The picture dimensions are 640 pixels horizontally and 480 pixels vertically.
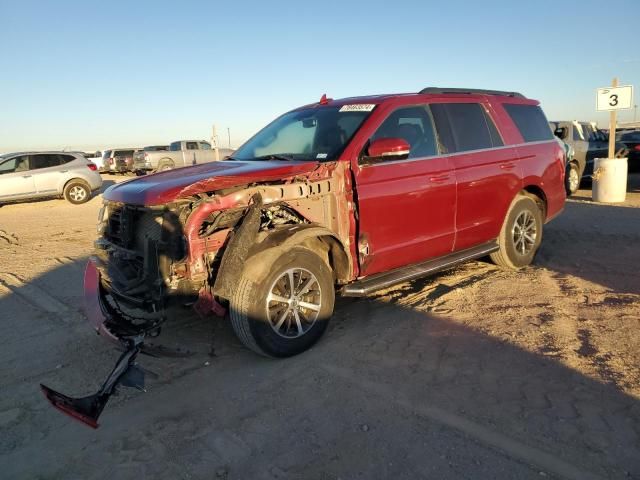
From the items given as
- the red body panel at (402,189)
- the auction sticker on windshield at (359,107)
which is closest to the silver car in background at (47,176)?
the red body panel at (402,189)

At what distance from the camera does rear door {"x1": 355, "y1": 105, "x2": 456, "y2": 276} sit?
14.7ft

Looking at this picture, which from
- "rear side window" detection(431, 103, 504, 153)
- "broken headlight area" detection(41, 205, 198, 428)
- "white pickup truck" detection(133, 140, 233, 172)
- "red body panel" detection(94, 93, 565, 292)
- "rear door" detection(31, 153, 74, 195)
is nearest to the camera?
"broken headlight area" detection(41, 205, 198, 428)

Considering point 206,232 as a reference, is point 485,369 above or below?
below

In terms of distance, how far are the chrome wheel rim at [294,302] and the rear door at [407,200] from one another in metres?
0.61

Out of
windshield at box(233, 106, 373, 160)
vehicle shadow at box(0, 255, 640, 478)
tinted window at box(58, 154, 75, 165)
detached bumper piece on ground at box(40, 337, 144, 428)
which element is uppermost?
tinted window at box(58, 154, 75, 165)

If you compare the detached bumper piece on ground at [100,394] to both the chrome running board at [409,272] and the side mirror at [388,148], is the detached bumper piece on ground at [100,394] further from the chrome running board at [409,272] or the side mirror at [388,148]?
the side mirror at [388,148]

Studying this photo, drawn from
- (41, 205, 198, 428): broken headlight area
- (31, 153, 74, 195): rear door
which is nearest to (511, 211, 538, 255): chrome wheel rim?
(41, 205, 198, 428): broken headlight area

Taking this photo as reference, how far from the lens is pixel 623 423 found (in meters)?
2.95

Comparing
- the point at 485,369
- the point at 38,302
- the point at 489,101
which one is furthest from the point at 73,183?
the point at 485,369

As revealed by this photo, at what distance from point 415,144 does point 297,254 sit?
182 centimetres

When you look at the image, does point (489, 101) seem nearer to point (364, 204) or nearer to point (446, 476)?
point (364, 204)

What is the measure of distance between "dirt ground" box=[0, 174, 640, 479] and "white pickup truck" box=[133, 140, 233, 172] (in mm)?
21123

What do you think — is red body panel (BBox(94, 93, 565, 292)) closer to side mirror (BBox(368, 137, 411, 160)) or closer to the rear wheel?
side mirror (BBox(368, 137, 411, 160))

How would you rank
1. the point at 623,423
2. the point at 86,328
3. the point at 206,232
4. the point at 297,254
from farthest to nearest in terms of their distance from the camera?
the point at 86,328 < the point at 297,254 < the point at 206,232 < the point at 623,423
